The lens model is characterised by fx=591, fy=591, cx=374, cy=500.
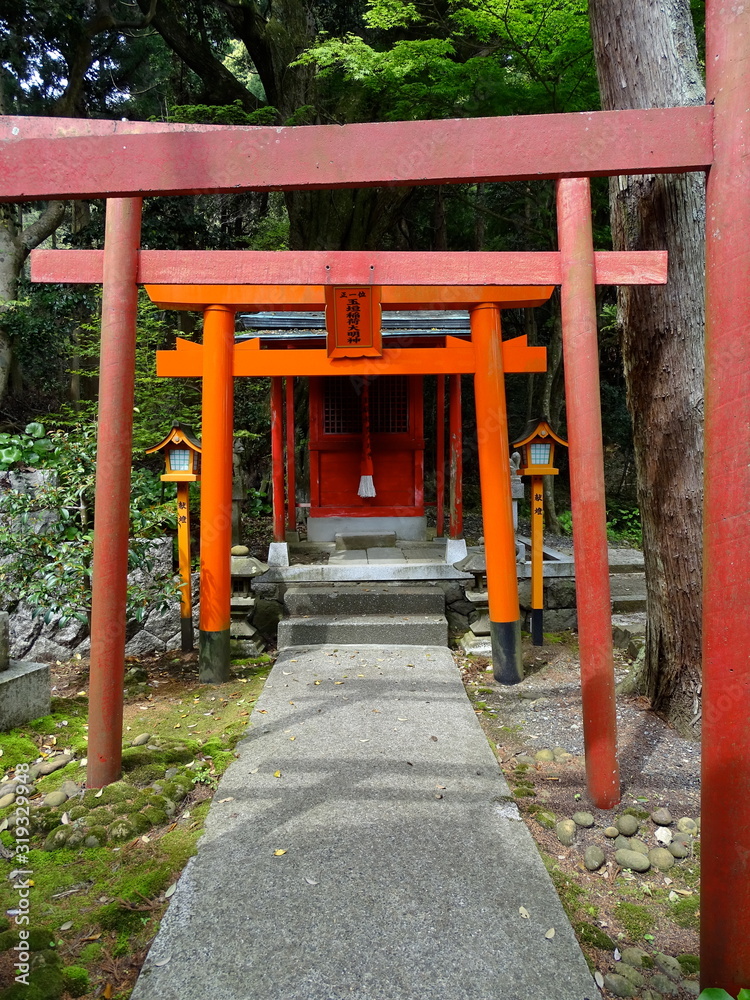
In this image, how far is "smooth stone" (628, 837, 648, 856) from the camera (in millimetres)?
2758

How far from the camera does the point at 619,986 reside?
6.48ft

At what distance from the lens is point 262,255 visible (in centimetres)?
336

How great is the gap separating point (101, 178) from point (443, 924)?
317 centimetres

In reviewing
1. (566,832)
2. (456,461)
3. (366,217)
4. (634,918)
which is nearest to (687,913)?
(634,918)

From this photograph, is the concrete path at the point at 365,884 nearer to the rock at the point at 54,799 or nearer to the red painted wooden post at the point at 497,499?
the rock at the point at 54,799

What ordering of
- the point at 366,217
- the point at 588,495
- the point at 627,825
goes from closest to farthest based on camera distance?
the point at 627,825 < the point at 588,495 < the point at 366,217

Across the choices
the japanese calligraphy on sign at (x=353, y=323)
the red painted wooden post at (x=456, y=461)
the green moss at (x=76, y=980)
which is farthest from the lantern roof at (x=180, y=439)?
the green moss at (x=76, y=980)

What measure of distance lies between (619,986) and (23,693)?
3.92 m

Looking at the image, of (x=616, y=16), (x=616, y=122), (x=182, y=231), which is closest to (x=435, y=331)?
(x=616, y=16)

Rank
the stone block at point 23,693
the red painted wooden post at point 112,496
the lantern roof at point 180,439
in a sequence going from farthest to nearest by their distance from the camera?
the lantern roof at point 180,439
the stone block at point 23,693
the red painted wooden post at point 112,496

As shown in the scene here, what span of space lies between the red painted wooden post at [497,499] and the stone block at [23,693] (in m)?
3.57

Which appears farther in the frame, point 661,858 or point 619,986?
point 661,858

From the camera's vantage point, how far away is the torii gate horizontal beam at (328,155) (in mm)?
2258

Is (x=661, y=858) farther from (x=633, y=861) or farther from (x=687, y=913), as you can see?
(x=687, y=913)
